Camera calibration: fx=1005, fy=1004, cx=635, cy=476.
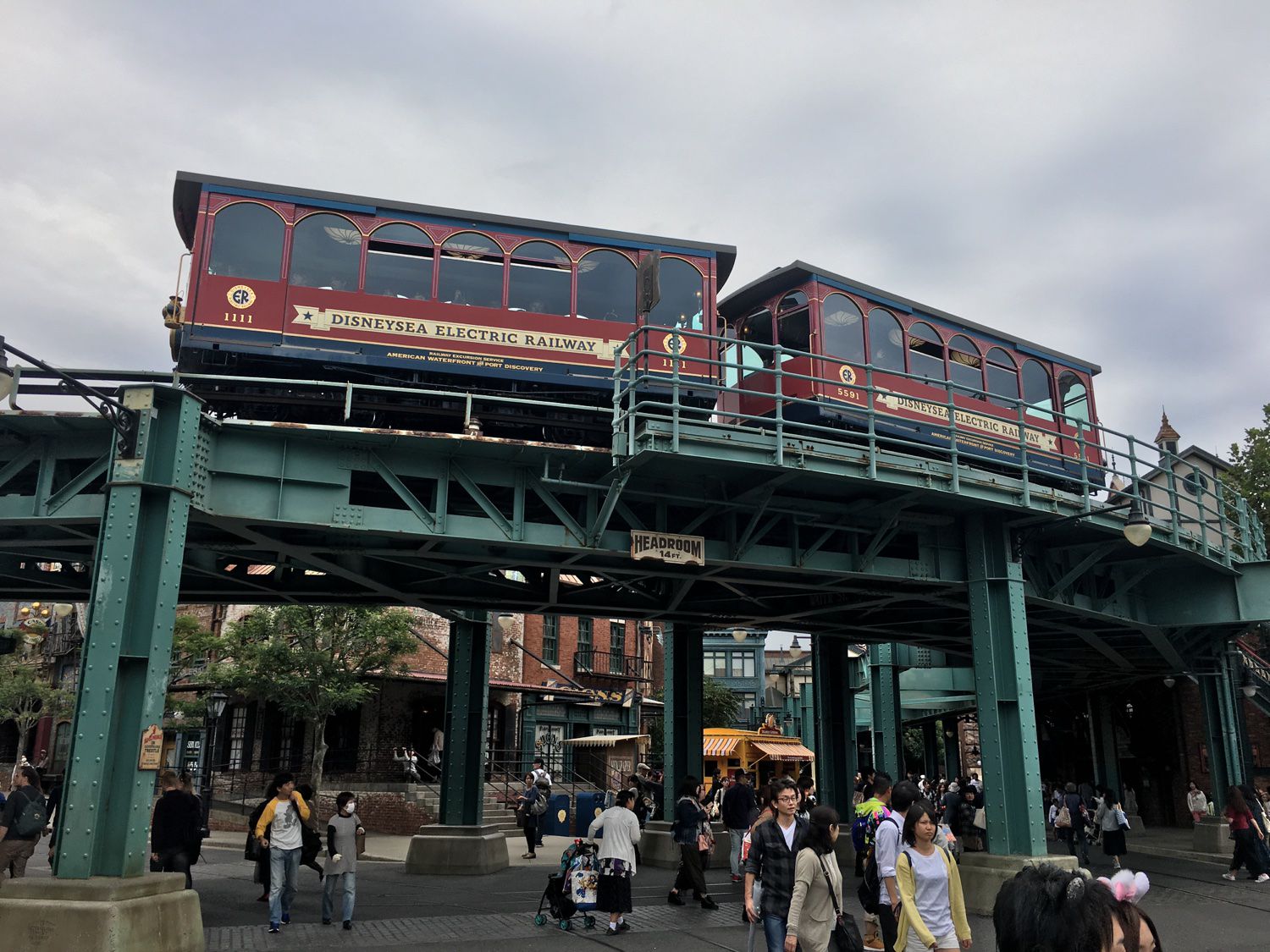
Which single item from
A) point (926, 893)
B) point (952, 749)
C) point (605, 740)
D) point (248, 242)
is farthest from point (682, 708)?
point (952, 749)

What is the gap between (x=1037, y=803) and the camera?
14016 millimetres

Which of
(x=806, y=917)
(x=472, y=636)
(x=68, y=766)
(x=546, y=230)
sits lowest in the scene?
(x=806, y=917)

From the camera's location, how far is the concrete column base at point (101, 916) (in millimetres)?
8914

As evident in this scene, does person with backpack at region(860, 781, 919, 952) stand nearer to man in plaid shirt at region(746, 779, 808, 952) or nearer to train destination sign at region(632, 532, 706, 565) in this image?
man in plaid shirt at region(746, 779, 808, 952)

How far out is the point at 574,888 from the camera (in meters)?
11.7

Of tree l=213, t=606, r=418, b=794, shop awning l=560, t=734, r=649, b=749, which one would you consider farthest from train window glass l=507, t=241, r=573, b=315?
shop awning l=560, t=734, r=649, b=749

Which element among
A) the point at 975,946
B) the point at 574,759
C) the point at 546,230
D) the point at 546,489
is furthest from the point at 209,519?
the point at 574,759

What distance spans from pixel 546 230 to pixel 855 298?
5.62 m

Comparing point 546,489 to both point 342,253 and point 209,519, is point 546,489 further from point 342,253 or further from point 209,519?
point 342,253

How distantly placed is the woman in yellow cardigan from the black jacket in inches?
339

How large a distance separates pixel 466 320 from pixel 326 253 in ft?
7.70

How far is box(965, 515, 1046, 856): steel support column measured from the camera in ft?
45.8

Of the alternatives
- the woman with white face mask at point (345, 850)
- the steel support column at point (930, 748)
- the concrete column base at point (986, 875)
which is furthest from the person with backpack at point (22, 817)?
the steel support column at point (930, 748)

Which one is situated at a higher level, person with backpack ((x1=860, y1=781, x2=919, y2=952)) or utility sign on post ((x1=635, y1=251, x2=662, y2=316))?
utility sign on post ((x1=635, y1=251, x2=662, y2=316))
